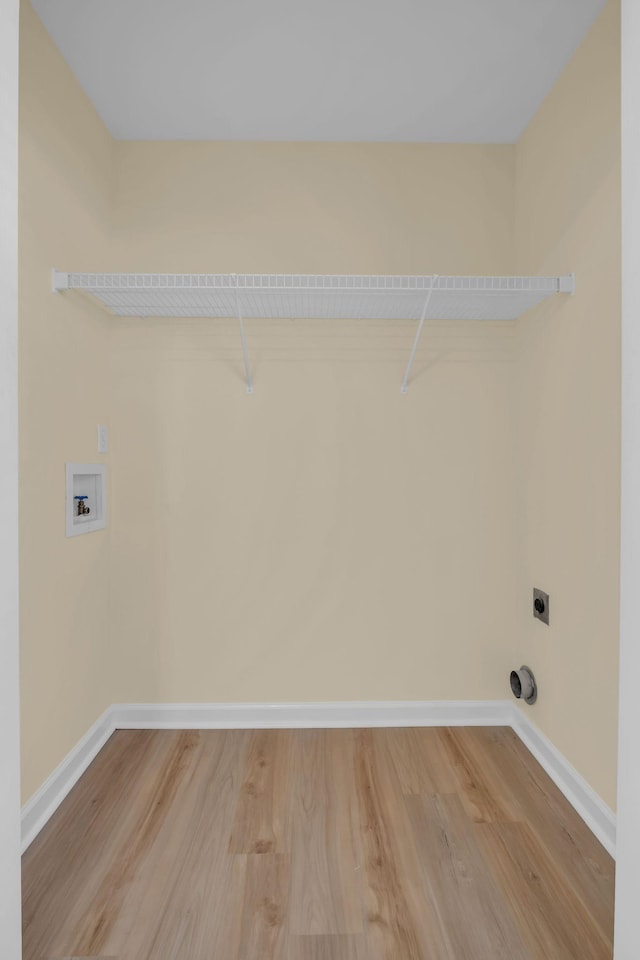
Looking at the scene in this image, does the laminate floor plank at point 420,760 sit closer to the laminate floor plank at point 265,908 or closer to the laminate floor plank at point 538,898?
the laminate floor plank at point 538,898

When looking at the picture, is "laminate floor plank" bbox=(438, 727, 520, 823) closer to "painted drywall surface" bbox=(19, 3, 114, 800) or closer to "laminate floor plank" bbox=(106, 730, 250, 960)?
"laminate floor plank" bbox=(106, 730, 250, 960)

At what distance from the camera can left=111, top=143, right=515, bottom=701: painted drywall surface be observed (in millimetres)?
2170

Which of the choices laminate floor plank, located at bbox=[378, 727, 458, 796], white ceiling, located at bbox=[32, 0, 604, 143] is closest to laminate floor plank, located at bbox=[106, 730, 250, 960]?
laminate floor plank, located at bbox=[378, 727, 458, 796]

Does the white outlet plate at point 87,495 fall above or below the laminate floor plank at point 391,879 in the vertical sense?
above

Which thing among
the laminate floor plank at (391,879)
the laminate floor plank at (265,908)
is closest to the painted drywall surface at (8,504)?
the laminate floor plank at (265,908)

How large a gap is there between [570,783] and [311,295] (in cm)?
195

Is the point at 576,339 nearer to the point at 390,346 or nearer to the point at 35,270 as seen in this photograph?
the point at 390,346

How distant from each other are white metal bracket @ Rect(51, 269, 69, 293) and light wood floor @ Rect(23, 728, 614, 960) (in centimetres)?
175

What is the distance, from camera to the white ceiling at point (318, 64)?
1582 millimetres

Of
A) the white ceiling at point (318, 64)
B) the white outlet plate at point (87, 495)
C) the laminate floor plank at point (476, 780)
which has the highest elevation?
the white ceiling at point (318, 64)

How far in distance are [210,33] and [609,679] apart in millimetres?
2408

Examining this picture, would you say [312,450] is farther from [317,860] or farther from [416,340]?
[317,860]

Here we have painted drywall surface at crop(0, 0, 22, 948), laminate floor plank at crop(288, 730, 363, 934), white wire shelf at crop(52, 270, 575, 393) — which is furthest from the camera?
white wire shelf at crop(52, 270, 575, 393)

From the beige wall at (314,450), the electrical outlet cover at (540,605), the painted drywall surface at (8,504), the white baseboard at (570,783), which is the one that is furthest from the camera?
the beige wall at (314,450)
